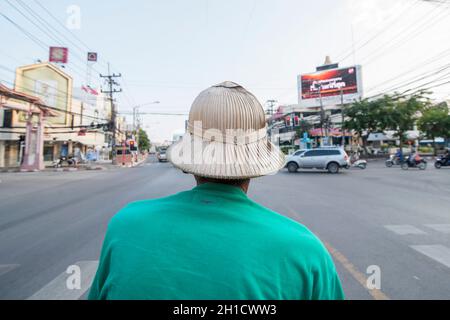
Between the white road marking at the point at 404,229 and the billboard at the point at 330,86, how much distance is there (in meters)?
37.6

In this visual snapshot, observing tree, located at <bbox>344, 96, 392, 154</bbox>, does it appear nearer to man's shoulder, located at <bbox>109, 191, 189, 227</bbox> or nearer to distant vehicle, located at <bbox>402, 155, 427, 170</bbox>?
distant vehicle, located at <bbox>402, 155, 427, 170</bbox>

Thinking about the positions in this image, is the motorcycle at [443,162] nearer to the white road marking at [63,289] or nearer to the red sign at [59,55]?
the white road marking at [63,289]

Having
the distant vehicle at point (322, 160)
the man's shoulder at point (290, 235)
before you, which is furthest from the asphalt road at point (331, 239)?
the distant vehicle at point (322, 160)

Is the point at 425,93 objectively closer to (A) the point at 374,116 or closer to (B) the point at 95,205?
(A) the point at 374,116

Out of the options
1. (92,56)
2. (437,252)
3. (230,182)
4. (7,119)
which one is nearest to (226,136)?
(230,182)

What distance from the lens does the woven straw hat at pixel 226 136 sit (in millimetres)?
977

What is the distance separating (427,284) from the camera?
250cm

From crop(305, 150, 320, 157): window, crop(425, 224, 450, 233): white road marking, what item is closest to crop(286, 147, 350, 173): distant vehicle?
crop(305, 150, 320, 157): window

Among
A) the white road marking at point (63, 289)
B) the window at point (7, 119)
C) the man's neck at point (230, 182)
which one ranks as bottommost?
the white road marking at point (63, 289)

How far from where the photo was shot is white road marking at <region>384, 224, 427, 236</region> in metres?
4.16

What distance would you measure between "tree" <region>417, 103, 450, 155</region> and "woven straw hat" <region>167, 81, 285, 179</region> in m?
38.1

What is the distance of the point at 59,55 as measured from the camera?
892 inches

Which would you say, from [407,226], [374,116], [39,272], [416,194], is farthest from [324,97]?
[39,272]

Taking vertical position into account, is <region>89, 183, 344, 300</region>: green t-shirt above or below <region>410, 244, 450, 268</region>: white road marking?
above
